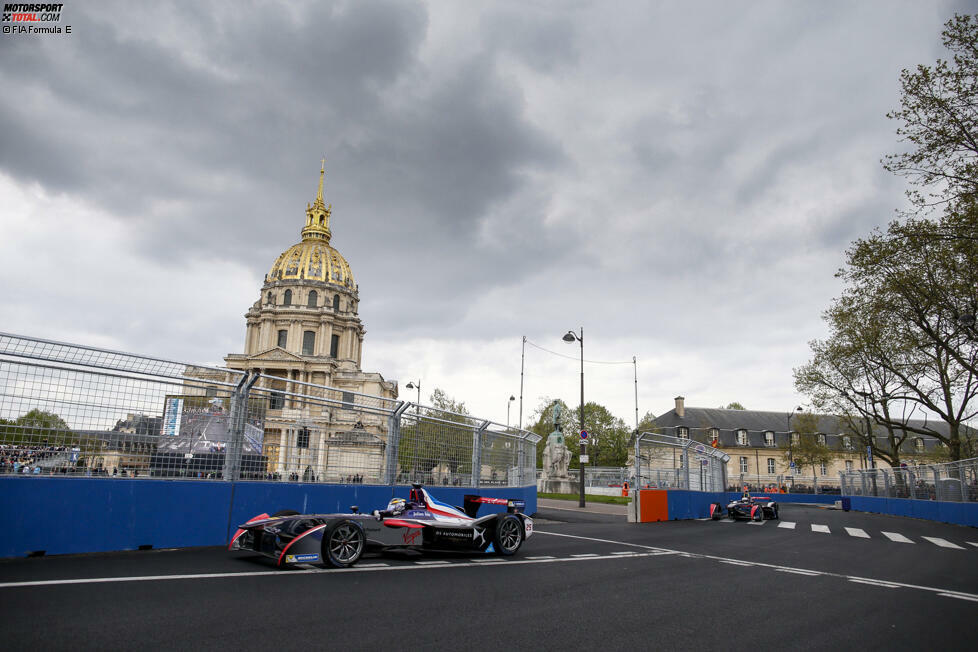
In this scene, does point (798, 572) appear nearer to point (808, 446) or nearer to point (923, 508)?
point (923, 508)

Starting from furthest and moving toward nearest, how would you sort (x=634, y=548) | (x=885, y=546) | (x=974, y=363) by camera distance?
(x=974, y=363) → (x=885, y=546) → (x=634, y=548)

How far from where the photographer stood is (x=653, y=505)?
62.5ft

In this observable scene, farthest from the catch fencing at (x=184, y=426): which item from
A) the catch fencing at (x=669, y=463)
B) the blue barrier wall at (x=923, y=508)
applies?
the blue barrier wall at (x=923, y=508)

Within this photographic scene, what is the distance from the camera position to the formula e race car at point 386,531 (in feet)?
22.9

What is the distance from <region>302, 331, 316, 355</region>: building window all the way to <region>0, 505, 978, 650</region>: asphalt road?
329 feet

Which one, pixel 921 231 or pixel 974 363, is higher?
pixel 921 231

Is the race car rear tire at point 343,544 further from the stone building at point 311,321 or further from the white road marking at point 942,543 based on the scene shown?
the stone building at point 311,321

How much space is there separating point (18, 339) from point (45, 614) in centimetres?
395

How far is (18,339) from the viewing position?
6.98 meters

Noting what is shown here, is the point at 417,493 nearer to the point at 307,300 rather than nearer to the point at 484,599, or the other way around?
the point at 484,599

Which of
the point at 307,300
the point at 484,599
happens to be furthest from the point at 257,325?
the point at 484,599

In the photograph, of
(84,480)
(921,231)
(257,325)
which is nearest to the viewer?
(84,480)

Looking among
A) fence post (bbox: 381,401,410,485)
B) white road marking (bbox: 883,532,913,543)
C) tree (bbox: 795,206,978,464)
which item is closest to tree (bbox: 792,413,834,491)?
tree (bbox: 795,206,978,464)

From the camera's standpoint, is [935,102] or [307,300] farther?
[307,300]
